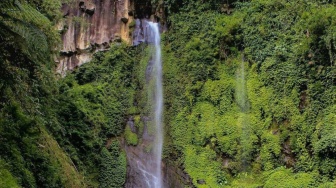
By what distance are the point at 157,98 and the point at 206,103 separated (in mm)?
3033

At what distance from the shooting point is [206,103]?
706 inches

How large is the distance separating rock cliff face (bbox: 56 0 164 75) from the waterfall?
2.99ft

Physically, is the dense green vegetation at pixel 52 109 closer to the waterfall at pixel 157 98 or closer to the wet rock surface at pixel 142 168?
the wet rock surface at pixel 142 168

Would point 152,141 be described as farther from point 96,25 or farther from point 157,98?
point 96,25

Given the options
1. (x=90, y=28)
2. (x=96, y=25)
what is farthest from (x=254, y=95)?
(x=90, y=28)

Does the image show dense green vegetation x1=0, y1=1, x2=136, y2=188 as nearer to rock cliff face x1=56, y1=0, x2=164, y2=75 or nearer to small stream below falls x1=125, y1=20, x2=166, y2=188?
small stream below falls x1=125, y1=20, x2=166, y2=188

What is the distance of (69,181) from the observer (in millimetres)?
12539

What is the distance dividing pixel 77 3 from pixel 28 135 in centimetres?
1409

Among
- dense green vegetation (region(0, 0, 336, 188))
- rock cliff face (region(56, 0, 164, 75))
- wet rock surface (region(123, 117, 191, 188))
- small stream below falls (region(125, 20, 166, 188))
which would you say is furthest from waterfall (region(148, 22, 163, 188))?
rock cliff face (region(56, 0, 164, 75))

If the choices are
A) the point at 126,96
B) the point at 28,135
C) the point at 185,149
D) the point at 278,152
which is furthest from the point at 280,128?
the point at 28,135

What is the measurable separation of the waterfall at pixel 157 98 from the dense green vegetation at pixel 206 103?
411 mm

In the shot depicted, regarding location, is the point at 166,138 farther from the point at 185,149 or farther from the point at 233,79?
the point at 233,79

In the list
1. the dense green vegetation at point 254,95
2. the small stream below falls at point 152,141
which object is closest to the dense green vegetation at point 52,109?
the small stream below falls at point 152,141

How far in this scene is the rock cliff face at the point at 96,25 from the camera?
880 inches
